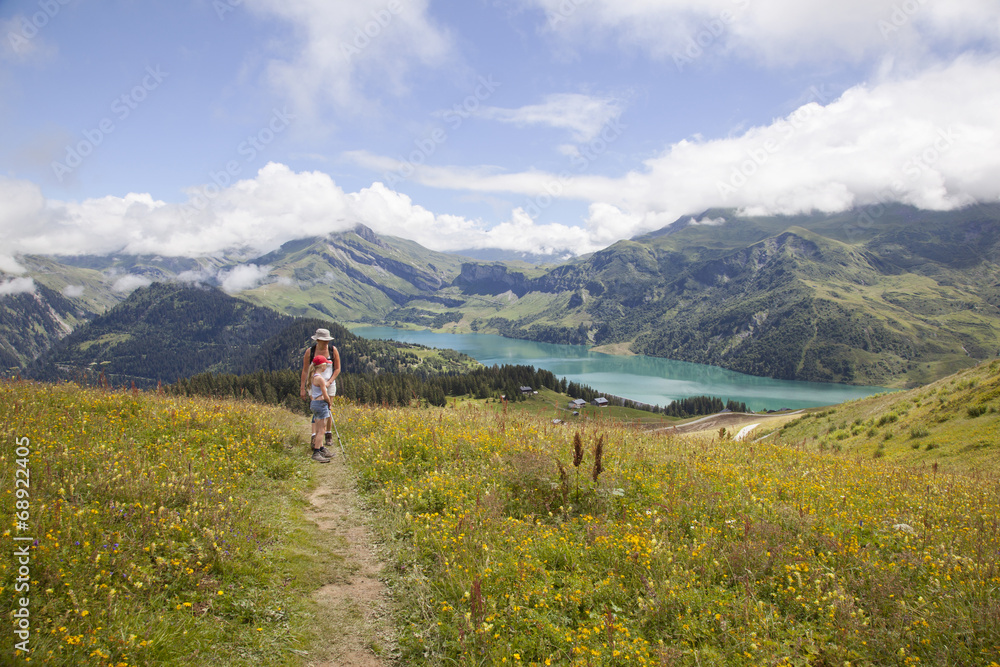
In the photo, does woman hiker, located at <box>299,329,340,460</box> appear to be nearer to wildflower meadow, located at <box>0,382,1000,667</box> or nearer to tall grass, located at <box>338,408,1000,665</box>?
wildflower meadow, located at <box>0,382,1000,667</box>

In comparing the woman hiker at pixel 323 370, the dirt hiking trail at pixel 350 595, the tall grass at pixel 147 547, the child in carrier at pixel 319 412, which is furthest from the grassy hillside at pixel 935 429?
the woman hiker at pixel 323 370

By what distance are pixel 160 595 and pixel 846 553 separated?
9.01m

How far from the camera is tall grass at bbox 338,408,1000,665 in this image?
4.96 m

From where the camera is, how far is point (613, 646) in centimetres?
497

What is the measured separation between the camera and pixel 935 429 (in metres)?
21.8

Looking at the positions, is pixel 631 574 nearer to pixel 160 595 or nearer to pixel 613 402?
pixel 160 595

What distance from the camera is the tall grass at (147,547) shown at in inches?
176

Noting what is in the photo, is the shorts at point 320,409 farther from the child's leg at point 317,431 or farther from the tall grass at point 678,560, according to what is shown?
the tall grass at point 678,560

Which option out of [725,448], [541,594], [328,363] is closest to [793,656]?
[541,594]

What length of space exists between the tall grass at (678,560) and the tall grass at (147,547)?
1.83 metres

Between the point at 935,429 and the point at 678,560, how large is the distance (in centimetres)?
2420

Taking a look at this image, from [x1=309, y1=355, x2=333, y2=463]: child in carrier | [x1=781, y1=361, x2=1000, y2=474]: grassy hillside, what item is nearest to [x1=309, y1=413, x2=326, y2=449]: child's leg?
Result: [x1=309, y1=355, x2=333, y2=463]: child in carrier

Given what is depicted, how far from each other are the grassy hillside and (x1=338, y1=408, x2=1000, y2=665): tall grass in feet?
24.2

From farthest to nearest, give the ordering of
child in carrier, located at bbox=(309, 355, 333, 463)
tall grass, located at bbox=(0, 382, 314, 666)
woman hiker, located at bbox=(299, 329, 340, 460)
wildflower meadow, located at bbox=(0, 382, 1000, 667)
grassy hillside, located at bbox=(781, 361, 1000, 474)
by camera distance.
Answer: grassy hillside, located at bbox=(781, 361, 1000, 474) → woman hiker, located at bbox=(299, 329, 340, 460) → child in carrier, located at bbox=(309, 355, 333, 463) → wildflower meadow, located at bbox=(0, 382, 1000, 667) → tall grass, located at bbox=(0, 382, 314, 666)
